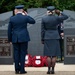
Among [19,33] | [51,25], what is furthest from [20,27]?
[51,25]

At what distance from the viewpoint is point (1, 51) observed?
41.1 feet

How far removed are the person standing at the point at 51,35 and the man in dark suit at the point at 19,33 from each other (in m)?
0.38

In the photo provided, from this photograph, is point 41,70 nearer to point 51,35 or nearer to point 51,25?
point 51,35

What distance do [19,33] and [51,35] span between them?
2.70 ft

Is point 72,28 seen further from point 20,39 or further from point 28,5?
point 28,5

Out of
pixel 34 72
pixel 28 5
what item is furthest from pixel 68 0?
pixel 34 72

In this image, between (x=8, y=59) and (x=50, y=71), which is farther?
(x=8, y=59)

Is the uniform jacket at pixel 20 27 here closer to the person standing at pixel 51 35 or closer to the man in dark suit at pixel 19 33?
the man in dark suit at pixel 19 33

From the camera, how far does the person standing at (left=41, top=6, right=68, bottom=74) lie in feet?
35.0

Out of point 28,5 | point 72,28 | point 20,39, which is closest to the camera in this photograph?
point 20,39

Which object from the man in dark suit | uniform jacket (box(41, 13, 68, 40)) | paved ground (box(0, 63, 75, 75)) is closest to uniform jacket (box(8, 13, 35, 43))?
the man in dark suit

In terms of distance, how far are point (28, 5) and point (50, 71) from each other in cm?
810

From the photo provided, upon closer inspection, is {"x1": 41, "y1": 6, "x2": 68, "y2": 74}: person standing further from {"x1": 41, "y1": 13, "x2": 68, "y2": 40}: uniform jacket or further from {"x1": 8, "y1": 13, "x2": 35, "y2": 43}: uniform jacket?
{"x1": 8, "y1": 13, "x2": 35, "y2": 43}: uniform jacket

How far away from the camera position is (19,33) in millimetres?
10664
